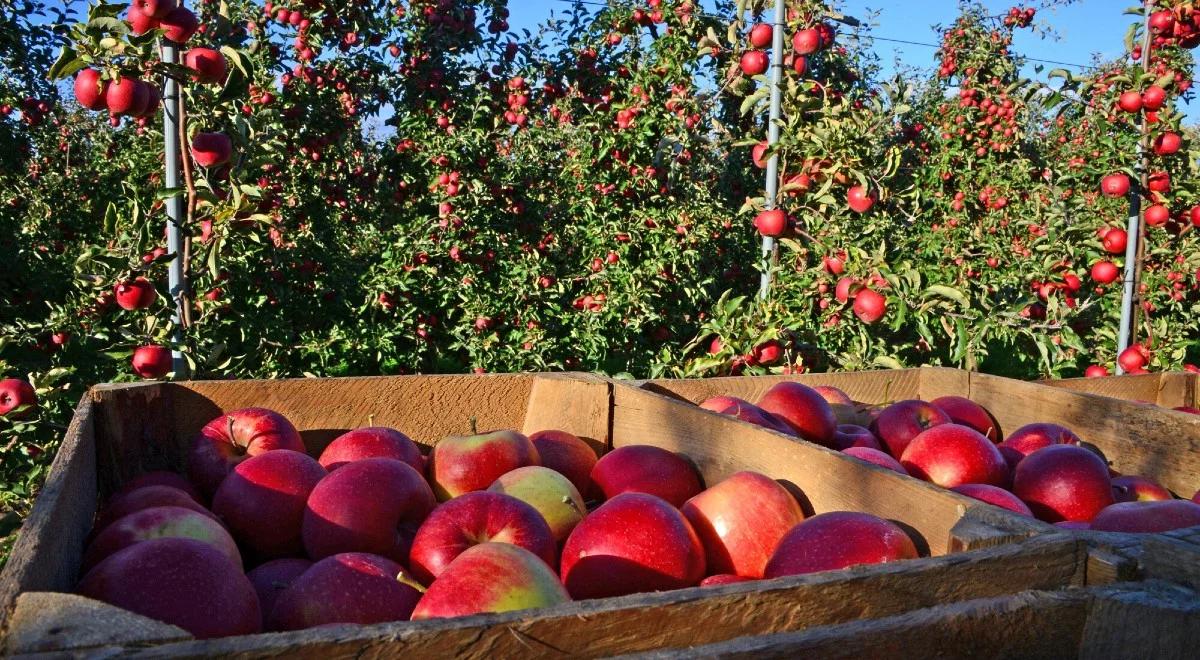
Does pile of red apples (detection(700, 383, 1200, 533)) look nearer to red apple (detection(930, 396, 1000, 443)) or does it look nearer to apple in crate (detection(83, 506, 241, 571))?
red apple (detection(930, 396, 1000, 443))

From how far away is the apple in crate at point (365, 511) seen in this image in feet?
4.53

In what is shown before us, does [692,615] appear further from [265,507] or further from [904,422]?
[904,422]

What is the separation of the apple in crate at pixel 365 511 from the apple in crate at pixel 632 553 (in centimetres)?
28

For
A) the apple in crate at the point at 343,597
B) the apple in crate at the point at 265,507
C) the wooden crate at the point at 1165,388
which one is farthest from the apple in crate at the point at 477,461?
the wooden crate at the point at 1165,388

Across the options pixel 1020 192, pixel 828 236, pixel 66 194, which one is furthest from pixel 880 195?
pixel 66 194

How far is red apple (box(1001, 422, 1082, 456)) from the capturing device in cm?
192

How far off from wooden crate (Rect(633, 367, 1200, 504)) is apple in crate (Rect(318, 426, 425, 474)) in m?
0.63

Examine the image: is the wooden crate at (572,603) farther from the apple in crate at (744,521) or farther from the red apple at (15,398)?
the red apple at (15,398)

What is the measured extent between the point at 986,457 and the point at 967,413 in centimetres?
56

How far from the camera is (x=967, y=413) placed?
2201 millimetres

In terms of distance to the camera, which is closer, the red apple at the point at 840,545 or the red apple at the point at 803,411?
the red apple at the point at 840,545

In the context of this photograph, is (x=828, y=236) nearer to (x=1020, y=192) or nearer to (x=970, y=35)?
(x=1020, y=192)

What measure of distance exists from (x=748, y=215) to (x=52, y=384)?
396 centimetres

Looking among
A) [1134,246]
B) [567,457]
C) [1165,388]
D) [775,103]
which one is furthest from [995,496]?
[1134,246]
